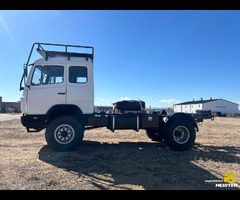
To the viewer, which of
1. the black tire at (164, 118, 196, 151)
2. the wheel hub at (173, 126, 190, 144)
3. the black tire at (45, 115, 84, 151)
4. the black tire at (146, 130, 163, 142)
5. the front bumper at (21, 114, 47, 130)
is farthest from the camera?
the black tire at (146, 130, 163, 142)

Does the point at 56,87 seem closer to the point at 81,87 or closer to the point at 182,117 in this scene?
the point at 81,87

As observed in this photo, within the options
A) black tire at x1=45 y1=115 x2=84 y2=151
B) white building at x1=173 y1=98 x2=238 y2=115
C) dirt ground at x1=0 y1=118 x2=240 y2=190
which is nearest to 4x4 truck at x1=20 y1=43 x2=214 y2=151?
black tire at x1=45 y1=115 x2=84 y2=151

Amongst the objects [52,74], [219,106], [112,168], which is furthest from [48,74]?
[219,106]

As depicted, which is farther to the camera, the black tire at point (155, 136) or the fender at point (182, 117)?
the black tire at point (155, 136)

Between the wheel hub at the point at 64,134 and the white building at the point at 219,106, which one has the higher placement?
the white building at the point at 219,106

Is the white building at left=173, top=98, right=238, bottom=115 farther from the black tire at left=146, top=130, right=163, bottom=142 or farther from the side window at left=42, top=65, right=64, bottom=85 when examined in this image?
the side window at left=42, top=65, right=64, bottom=85

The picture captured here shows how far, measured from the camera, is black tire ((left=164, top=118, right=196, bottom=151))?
17.2ft

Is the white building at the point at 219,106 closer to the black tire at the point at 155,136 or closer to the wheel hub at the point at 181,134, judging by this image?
the black tire at the point at 155,136

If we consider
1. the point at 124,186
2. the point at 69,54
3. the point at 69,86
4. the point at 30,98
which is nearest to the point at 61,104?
the point at 69,86

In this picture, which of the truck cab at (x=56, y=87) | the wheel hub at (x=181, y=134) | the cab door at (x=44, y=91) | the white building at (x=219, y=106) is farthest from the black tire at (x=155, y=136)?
the white building at (x=219, y=106)

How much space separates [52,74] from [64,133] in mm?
2351

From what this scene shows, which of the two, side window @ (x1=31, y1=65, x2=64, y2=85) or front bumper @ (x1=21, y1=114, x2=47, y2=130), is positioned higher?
A: side window @ (x1=31, y1=65, x2=64, y2=85)

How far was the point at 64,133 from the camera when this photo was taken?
492cm

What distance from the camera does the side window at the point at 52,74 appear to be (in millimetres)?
5160
